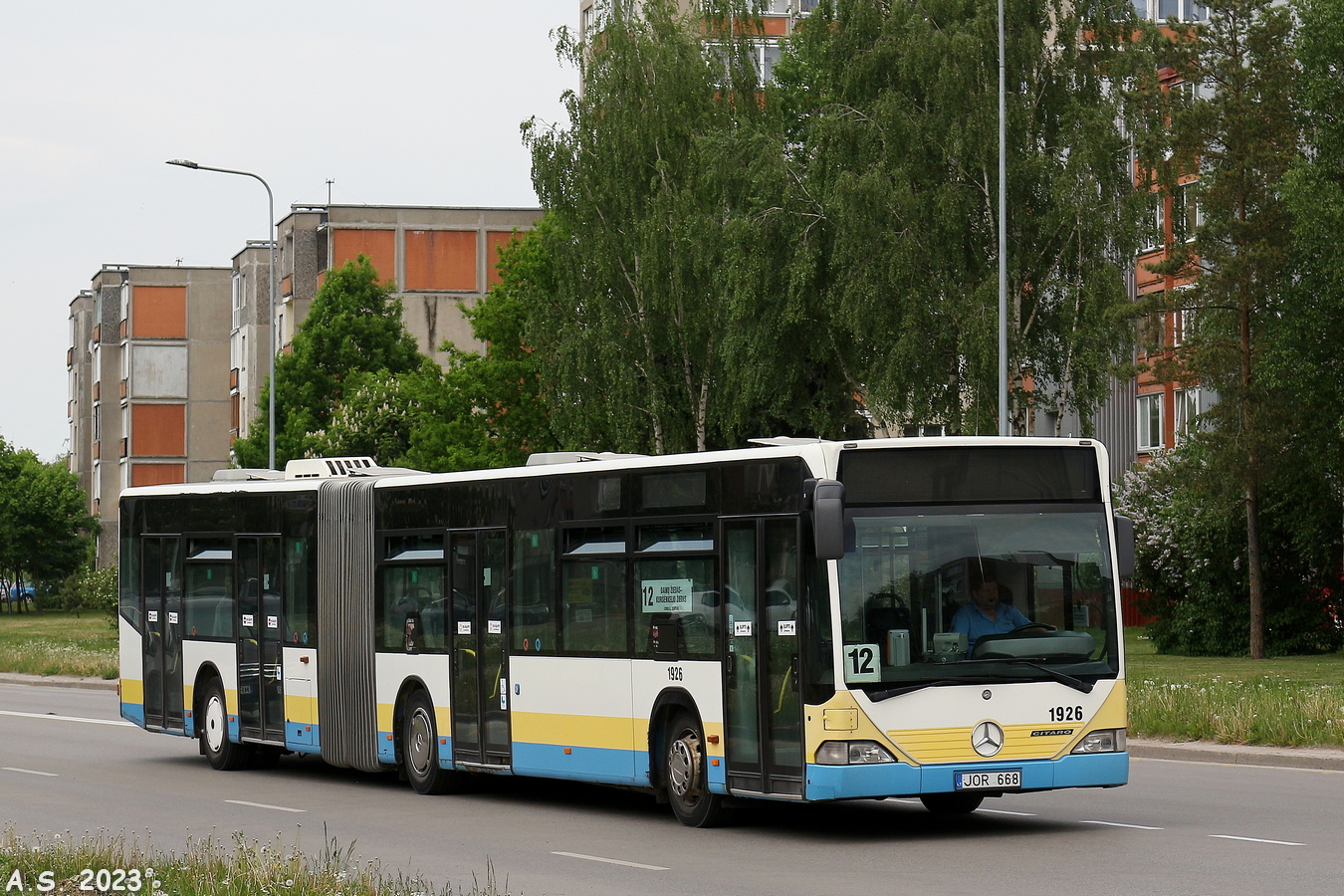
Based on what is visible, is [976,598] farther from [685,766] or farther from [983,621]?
[685,766]

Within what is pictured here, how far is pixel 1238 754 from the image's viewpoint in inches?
787

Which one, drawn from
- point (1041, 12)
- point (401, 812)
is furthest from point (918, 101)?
point (401, 812)

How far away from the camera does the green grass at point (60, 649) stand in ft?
145

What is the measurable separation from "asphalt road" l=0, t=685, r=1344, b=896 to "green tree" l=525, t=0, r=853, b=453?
28.0 metres

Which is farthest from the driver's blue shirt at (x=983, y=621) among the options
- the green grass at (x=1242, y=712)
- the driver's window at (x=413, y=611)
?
the green grass at (x=1242, y=712)

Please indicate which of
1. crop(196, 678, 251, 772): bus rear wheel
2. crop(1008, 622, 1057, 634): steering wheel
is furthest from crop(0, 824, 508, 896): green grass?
→ crop(196, 678, 251, 772): bus rear wheel

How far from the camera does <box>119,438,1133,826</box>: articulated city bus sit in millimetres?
13406

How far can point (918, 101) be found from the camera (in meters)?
42.6

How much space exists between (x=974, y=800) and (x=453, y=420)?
48702mm

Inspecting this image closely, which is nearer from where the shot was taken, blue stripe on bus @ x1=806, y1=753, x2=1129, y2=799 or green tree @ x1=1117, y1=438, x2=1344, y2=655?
blue stripe on bus @ x1=806, y1=753, x2=1129, y2=799

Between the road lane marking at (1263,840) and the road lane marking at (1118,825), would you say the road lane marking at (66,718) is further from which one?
the road lane marking at (1263,840)

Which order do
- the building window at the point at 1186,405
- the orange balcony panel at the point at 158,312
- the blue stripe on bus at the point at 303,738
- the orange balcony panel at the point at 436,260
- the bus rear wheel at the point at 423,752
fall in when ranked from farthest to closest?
the orange balcony panel at the point at 158,312 → the orange balcony panel at the point at 436,260 → the building window at the point at 1186,405 → the blue stripe on bus at the point at 303,738 → the bus rear wheel at the point at 423,752

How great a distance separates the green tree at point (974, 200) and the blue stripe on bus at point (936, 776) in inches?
1029

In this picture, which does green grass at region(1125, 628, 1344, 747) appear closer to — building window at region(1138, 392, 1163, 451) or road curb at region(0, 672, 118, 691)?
road curb at region(0, 672, 118, 691)
